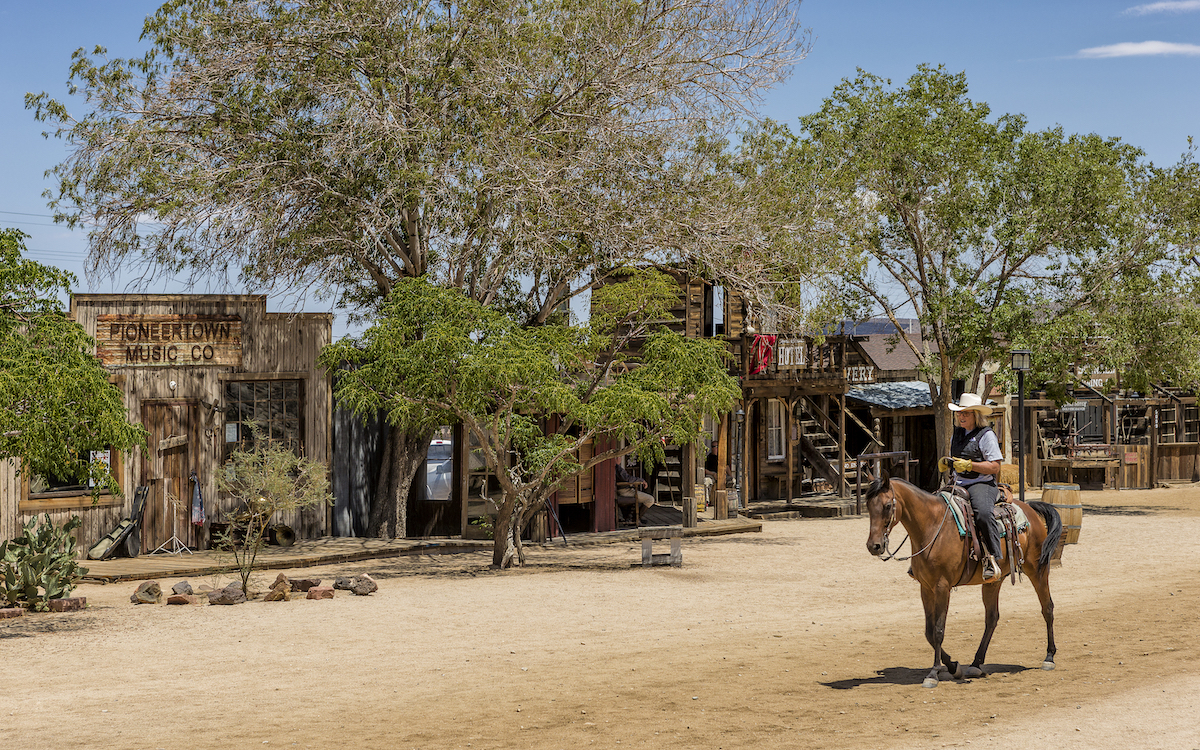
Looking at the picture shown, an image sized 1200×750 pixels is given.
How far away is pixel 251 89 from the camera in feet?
59.3

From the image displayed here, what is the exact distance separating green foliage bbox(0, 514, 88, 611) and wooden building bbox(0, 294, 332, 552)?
3.86 meters

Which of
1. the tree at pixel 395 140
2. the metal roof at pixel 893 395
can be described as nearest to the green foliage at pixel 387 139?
the tree at pixel 395 140

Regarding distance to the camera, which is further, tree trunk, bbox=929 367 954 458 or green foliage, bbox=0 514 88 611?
tree trunk, bbox=929 367 954 458

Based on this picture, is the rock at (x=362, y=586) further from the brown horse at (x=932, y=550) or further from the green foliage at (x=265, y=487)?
the brown horse at (x=932, y=550)

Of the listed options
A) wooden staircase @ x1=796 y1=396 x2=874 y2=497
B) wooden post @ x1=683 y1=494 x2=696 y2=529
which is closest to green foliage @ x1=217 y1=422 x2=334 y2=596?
wooden post @ x1=683 y1=494 x2=696 y2=529

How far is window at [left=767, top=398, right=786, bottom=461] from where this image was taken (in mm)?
28152

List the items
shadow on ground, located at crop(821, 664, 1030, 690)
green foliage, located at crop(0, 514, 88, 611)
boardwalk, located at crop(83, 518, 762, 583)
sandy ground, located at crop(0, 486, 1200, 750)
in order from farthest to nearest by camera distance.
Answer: boardwalk, located at crop(83, 518, 762, 583), green foliage, located at crop(0, 514, 88, 611), shadow on ground, located at crop(821, 664, 1030, 690), sandy ground, located at crop(0, 486, 1200, 750)

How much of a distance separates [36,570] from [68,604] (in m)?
0.53

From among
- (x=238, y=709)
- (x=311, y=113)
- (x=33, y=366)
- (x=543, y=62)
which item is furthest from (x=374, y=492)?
(x=238, y=709)

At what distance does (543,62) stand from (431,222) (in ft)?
10.4

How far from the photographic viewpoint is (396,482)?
1975cm

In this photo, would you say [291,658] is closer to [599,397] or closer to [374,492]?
[599,397]

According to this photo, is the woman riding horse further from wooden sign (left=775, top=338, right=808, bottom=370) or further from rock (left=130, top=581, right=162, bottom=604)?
wooden sign (left=775, top=338, right=808, bottom=370)

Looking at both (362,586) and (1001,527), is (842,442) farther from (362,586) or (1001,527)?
(1001,527)
